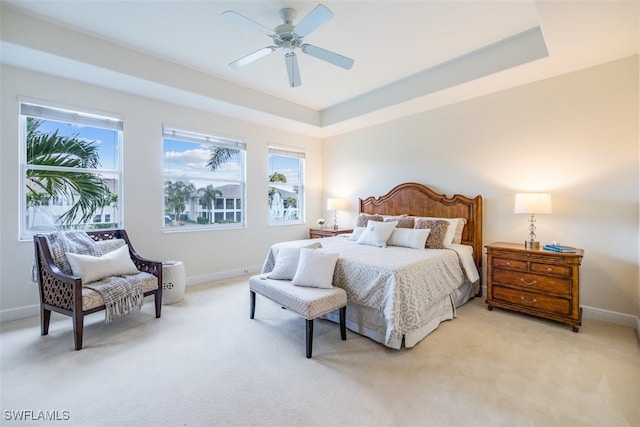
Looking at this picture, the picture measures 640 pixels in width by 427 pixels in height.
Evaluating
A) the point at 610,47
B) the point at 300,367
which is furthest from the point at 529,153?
the point at 300,367

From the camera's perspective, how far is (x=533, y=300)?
302 cm

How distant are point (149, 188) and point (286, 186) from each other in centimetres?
246

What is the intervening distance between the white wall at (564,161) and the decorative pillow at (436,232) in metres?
0.69

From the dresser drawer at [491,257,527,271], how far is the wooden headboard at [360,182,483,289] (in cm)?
57

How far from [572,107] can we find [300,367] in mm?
3924

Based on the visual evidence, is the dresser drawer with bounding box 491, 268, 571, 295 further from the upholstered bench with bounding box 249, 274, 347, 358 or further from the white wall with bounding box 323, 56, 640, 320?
the upholstered bench with bounding box 249, 274, 347, 358

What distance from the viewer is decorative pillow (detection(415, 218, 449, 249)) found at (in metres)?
3.57

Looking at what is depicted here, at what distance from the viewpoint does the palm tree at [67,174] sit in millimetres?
3195

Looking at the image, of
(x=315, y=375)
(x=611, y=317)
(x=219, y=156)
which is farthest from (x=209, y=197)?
(x=611, y=317)

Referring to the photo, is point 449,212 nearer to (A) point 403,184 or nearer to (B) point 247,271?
(A) point 403,184

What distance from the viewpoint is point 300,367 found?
2.21m

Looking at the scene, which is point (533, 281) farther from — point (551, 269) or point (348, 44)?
point (348, 44)

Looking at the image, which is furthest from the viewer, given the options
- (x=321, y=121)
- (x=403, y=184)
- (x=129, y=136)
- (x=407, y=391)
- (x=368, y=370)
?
(x=321, y=121)

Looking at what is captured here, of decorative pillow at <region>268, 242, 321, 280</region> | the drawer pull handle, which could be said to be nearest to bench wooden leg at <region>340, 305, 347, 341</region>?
decorative pillow at <region>268, 242, 321, 280</region>
